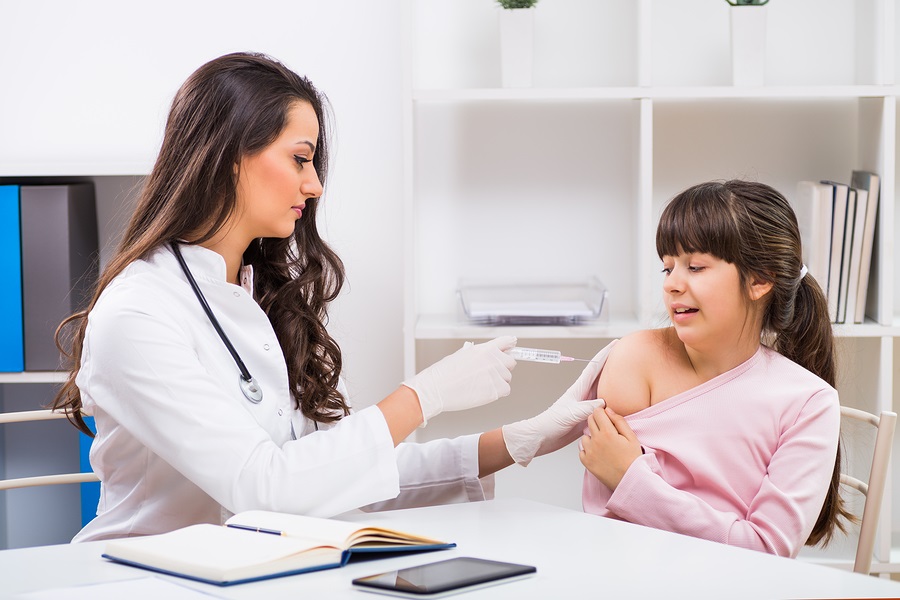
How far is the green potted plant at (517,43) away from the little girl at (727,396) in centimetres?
67

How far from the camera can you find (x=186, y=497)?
1381 millimetres

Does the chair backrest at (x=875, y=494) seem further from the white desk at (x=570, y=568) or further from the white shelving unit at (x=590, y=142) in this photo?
the white shelving unit at (x=590, y=142)

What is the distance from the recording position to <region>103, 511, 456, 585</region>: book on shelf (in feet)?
3.03

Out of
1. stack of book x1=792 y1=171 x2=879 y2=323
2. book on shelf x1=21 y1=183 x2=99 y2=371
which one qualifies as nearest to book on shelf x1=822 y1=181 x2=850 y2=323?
stack of book x1=792 y1=171 x2=879 y2=323

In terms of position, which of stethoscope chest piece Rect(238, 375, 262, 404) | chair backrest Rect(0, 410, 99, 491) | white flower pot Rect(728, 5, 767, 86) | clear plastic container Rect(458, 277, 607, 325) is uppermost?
white flower pot Rect(728, 5, 767, 86)

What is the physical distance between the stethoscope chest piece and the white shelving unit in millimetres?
773

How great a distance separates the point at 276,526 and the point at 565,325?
110 centimetres

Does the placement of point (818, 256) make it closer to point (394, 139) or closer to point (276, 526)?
point (394, 139)

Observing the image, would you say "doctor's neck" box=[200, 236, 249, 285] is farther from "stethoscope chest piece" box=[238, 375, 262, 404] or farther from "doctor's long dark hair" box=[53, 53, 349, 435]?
"stethoscope chest piece" box=[238, 375, 262, 404]

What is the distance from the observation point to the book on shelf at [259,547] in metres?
0.92

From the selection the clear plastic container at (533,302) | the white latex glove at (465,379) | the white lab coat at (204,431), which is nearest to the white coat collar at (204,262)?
the white lab coat at (204,431)

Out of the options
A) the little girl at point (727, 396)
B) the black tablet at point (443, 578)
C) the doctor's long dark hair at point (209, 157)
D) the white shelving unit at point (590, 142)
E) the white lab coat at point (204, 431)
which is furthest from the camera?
the white shelving unit at point (590, 142)

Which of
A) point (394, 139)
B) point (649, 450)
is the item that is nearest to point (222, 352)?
point (649, 450)

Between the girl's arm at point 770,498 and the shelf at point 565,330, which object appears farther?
the shelf at point 565,330
